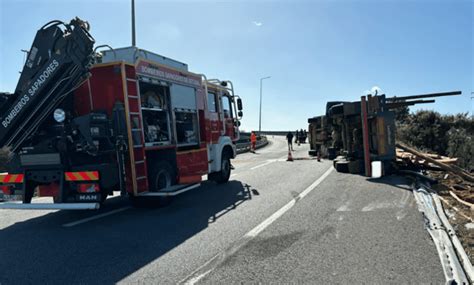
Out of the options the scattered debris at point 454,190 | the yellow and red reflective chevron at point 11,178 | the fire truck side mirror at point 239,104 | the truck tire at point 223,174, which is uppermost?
the fire truck side mirror at point 239,104

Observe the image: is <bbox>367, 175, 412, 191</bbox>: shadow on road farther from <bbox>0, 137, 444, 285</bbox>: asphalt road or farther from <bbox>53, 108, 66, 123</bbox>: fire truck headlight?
<bbox>53, 108, 66, 123</bbox>: fire truck headlight

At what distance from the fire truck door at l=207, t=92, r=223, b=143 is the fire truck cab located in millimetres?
1546

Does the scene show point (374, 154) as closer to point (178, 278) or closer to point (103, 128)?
point (103, 128)

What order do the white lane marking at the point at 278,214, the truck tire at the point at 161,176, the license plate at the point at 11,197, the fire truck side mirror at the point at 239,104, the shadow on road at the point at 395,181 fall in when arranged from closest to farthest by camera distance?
the white lane marking at the point at 278,214, the license plate at the point at 11,197, the truck tire at the point at 161,176, the shadow on road at the point at 395,181, the fire truck side mirror at the point at 239,104

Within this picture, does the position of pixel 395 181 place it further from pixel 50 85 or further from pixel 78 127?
pixel 50 85

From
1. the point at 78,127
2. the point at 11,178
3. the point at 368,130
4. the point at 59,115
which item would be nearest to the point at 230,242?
the point at 78,127

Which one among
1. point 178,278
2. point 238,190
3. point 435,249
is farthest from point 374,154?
point 178,278

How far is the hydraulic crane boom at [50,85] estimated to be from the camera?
630 cm

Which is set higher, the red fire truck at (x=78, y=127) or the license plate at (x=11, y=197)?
the red fire truck at (x=78, y=127)

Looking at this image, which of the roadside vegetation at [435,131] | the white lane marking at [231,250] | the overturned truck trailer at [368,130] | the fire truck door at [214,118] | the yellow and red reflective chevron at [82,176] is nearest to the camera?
the white lane marking at [231,250]

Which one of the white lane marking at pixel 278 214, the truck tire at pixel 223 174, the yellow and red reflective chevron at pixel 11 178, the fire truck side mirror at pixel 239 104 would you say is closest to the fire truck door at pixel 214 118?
the truck tire at pixel 223 174

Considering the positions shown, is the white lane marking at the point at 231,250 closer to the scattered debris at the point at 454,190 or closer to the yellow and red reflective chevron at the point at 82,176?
the scattered debris at the point at 454,190

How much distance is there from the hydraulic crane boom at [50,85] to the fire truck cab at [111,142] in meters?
0.24

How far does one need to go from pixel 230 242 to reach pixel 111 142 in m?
2.99
